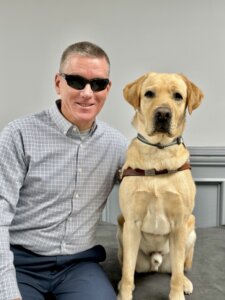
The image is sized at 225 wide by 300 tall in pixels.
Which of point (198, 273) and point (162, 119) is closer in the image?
point (162, 119)

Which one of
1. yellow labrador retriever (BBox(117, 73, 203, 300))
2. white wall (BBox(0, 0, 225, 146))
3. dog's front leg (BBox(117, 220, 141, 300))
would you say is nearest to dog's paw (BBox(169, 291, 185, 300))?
yellow labrador retriever (BBox(117, 73, 203, 300))

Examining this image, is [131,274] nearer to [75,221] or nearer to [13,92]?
[75,221]

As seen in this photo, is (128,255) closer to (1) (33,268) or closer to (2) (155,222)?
(2) (155,222)

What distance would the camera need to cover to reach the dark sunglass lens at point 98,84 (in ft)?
4.08

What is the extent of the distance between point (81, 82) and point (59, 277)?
66 cm

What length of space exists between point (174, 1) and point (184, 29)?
0.16 meters

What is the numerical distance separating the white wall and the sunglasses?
2.93ft

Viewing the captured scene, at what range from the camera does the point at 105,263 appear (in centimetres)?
158

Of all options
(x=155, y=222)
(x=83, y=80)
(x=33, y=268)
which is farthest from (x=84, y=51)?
(x=33, y=268)

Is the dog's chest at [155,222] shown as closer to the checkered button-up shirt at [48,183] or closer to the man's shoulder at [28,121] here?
the checkered button-up shirt at [48,183]

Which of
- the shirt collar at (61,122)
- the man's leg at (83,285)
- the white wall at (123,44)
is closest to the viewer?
the man's leg at (83,285)

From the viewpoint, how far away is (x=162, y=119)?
117 centimetres

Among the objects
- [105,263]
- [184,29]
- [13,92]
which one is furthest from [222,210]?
[13,92]

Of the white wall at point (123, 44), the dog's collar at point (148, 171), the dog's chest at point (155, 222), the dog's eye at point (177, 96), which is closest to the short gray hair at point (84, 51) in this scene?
the dog's eye at point (177, 96)
